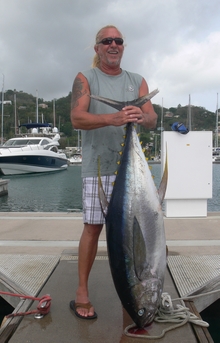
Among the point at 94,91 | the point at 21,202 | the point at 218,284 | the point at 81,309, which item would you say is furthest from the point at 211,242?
the point at 21,202

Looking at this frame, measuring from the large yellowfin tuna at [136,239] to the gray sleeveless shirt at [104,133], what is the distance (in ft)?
1.01

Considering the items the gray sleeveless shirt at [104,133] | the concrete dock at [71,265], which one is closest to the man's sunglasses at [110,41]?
the gray sleeveless shirt at [104,133]

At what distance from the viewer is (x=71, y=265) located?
2881mm

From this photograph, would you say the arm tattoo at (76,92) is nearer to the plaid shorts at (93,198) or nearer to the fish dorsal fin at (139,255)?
the plaid shorts at (93,198)

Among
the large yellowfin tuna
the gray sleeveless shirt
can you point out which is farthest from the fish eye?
the gray sleeveless shirt

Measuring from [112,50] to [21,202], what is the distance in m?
10.2

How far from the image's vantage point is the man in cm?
210

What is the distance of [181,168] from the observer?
484 centimetres

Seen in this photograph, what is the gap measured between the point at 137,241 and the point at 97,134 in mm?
768

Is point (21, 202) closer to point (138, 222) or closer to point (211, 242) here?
point (211, 242)

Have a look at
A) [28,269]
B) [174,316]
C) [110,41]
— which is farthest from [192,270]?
[110,41]

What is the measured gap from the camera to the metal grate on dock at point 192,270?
2.43 meters

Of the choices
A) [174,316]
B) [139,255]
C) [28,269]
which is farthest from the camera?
[28,269]

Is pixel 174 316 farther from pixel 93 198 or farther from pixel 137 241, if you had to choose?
pixel 93 198
